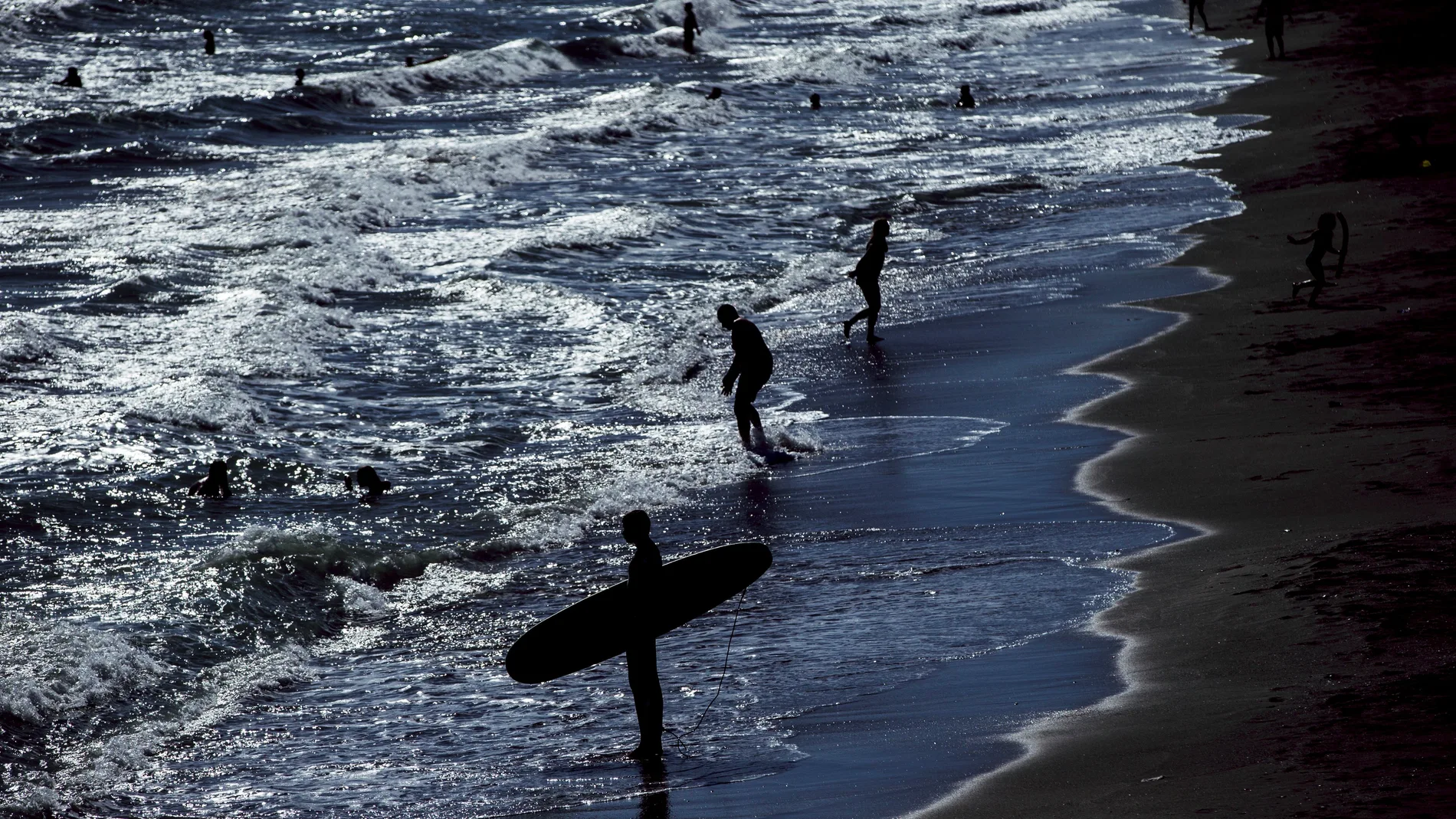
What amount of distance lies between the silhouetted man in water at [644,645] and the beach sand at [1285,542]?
162 cm

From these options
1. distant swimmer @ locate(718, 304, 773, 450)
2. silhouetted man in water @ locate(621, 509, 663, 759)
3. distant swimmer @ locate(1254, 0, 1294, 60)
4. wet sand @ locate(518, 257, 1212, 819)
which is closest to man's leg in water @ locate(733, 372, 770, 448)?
distant swimmer @ locate(718, 304, 773, 450)

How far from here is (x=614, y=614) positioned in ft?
27.3

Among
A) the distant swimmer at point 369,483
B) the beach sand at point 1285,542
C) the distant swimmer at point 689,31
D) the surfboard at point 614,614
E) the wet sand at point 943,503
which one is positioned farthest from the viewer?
the distant swimmer at point 689,31

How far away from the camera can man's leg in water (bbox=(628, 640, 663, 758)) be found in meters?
7.89

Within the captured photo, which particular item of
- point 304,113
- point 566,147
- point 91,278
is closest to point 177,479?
point 91,278

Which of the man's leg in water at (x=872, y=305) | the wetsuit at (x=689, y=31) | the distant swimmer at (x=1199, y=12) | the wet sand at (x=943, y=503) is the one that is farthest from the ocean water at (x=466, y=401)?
the wetsuit at (x=689, y=31)

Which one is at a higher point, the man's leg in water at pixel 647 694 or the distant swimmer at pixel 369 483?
the man's leg in water at pixel 647 694

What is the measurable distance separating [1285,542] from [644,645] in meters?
4.20

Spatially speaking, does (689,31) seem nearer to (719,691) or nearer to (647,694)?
(719,691)

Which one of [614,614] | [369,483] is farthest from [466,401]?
[614,614]

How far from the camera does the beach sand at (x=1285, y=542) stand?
21.8 ft

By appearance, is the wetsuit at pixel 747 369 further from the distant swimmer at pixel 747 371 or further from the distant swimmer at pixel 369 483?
the distant swimmer at pixel 369 483

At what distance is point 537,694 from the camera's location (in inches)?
367

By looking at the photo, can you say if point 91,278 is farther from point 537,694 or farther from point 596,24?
point 596,24
